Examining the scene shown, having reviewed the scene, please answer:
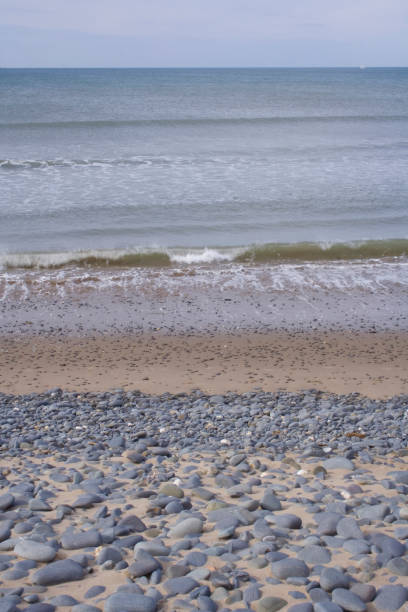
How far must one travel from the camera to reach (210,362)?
28.5ft

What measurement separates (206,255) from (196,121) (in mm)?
A: 25822

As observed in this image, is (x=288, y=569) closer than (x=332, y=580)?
No

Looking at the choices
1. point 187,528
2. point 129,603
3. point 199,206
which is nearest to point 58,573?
point 129,603

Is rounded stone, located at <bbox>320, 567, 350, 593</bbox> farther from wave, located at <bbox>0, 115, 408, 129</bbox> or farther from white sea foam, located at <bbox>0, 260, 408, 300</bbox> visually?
wave, located at <bbox>0, 115, 408, 129</bbox>

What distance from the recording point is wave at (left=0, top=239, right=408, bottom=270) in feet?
44.5

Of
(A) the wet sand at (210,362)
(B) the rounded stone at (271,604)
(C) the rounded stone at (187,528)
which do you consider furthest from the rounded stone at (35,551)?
(A) the wet sand at (210,362)

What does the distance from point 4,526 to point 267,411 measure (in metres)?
3.27

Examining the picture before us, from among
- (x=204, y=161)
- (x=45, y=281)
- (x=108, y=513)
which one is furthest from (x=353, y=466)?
(x=204, y=161)

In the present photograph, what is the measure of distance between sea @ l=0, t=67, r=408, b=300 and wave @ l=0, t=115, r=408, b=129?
263mm

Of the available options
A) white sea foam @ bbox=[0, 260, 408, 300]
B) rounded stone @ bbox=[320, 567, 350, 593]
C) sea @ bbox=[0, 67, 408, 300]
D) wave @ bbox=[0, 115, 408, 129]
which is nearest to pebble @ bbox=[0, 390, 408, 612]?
rounded stone @ bbox=[320, 567, 350, 593]

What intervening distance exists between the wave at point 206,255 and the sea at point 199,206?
0.12 feet

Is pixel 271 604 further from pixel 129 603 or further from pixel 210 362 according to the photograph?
pixel 210 362

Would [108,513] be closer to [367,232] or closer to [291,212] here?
[367,232]

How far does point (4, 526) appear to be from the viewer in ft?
13.0
